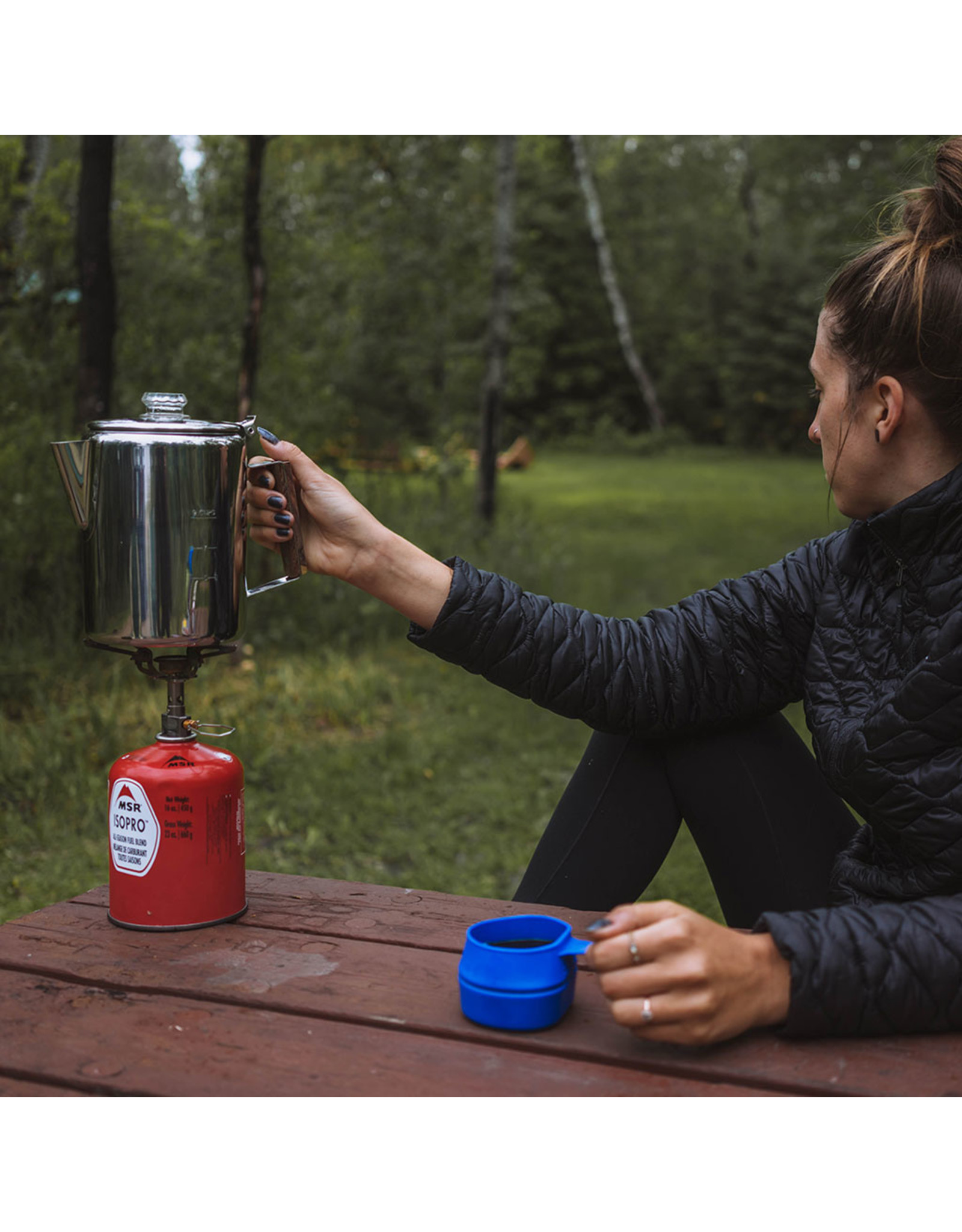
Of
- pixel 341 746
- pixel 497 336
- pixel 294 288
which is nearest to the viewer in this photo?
pixel 341 746

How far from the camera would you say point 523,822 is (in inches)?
165

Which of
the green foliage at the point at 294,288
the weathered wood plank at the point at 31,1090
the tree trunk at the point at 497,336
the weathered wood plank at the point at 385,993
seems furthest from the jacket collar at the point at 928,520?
the tree trunk at the point at 497,336

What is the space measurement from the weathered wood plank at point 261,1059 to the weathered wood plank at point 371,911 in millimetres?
278

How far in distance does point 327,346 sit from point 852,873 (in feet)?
20.7

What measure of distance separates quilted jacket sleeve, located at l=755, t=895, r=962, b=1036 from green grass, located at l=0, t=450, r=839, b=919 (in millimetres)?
2099

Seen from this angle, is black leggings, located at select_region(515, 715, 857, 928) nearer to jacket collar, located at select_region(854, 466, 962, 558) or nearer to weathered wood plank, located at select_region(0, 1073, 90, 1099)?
jacket collar, located at select_region(854, 466, 962, 558)

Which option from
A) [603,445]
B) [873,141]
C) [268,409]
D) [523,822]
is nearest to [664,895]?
[523,822]

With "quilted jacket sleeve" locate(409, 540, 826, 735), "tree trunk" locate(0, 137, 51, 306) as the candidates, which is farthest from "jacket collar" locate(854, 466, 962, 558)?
"tree trunk" locate(0, 137, 51, 306)

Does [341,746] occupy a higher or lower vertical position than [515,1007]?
lower

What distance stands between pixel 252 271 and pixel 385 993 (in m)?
4.66

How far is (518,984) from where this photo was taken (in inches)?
53.4

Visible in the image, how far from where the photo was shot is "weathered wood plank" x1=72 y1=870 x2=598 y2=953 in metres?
1.67

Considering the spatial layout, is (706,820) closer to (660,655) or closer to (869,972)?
(660,655)

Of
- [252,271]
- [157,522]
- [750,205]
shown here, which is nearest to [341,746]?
[252,271]
